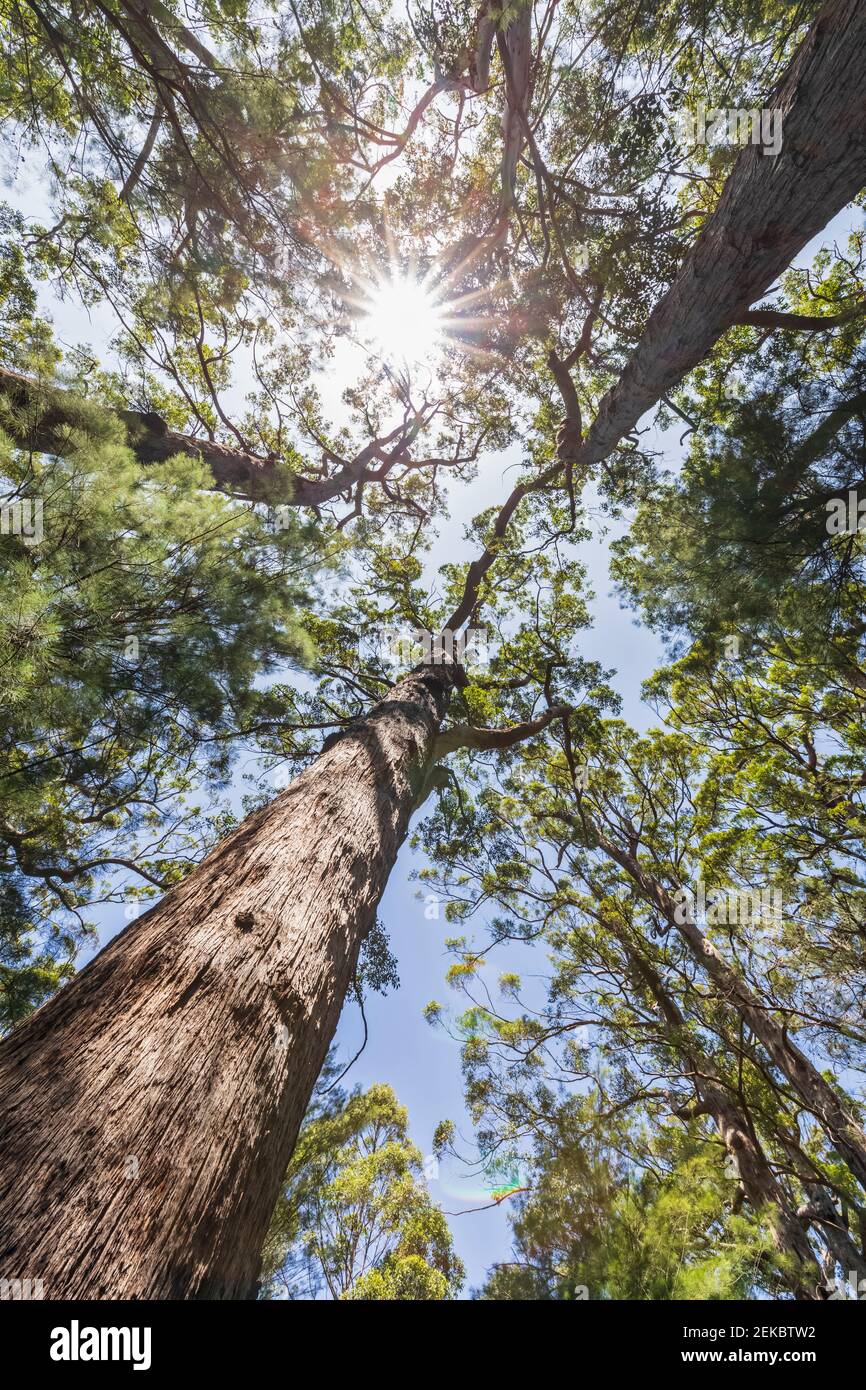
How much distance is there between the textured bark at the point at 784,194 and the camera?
2434 mm

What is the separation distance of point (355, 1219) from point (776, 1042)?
8.07 m

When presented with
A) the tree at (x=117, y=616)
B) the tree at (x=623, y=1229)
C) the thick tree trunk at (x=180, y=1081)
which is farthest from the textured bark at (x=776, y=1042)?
the tree at (x=117, y=616)

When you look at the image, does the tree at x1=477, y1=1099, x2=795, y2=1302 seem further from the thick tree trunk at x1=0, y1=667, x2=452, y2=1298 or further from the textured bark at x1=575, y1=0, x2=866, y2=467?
the textured bark at x1=575, y1=0, x2=866, y2=467

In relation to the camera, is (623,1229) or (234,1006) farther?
(623,1229)

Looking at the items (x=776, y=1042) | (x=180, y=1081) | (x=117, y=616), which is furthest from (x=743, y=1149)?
(x=117, y=616)

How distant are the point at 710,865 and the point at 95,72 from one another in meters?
10.1

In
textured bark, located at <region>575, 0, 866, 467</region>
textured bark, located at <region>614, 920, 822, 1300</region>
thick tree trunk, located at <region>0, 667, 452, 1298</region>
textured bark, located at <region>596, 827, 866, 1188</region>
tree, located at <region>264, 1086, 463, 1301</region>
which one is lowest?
tree, located at <region>264, 1086, 463, 1301</region>

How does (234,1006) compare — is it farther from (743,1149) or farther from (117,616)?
(743,1149)

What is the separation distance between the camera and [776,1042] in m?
5.28

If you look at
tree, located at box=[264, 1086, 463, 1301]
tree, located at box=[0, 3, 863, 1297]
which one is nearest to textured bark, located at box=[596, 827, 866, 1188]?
tree, located at box=[0, 3, 863, 1297]

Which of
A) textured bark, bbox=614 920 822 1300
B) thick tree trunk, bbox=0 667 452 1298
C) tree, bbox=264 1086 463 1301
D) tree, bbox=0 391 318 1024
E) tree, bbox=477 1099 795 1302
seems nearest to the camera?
thick tree trunk, bbox=0 667 452 1298

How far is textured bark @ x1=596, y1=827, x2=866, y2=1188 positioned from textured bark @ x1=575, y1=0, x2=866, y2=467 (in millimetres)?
4991

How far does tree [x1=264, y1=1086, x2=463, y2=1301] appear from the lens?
25.4 ft

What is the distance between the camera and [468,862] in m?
8.53
